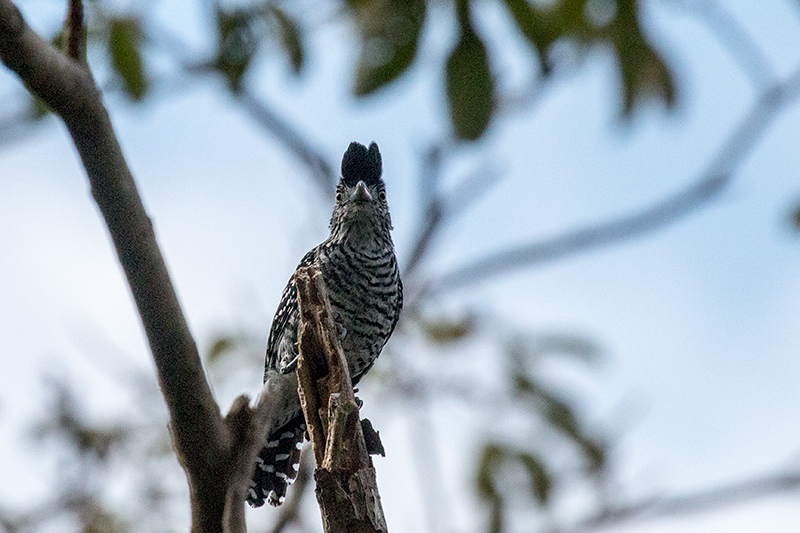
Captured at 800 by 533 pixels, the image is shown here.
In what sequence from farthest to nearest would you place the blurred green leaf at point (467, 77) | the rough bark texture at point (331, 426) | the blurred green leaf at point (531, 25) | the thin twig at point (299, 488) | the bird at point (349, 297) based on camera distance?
1. the bird at point (349, 297)
2. the thin twig at point (299, 488)
3. the blurred green leaf at point (531, 25)
4. the blurred green leaf at point (467, 77)
5. the rough bark texture at point (331, 426)

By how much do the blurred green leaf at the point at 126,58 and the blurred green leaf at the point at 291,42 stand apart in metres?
0.61

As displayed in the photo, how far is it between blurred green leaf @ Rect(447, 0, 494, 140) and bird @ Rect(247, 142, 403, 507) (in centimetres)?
135

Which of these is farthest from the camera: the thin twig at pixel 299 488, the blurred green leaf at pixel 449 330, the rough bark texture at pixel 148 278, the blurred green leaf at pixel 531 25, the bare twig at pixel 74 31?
the blurred green leaf at pixel 449 330

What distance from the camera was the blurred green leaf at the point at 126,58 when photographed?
4109mm

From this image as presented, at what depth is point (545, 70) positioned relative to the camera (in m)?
3.71

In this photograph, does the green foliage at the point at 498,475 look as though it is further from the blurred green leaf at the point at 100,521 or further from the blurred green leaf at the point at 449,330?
the blurred green leaf at the point at 100,521

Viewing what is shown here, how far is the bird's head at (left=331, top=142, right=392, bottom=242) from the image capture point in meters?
4.58

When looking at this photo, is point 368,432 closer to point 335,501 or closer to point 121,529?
point 335,501

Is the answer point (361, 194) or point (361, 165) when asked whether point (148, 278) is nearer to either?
point (361, 194)

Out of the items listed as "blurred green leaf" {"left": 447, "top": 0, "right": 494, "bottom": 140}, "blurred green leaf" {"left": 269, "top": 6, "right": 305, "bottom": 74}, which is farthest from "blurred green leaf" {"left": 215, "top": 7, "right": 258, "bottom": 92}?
"blurred green leaf" {"left": 447, "top": 0, "right": 494, "bottom": 140}

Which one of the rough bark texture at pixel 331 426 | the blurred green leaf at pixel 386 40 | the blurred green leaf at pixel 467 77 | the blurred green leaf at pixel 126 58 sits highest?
the blurred green leaf at pixel 126 58

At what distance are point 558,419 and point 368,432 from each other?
1565 mm

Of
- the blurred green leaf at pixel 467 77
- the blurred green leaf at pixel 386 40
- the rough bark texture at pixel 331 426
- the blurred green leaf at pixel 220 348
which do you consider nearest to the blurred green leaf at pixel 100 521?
the blurred green leaf at pixel 220 348

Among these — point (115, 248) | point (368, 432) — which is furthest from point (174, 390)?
point (368, 432)
